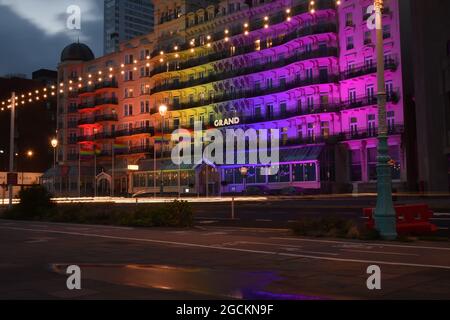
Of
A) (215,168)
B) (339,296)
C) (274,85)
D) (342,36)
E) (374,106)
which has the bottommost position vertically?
(339,296)

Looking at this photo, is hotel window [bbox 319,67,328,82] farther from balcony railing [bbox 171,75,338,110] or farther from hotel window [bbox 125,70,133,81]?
hotel window [bbox 125,70,133,81]

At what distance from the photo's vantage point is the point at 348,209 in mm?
28672

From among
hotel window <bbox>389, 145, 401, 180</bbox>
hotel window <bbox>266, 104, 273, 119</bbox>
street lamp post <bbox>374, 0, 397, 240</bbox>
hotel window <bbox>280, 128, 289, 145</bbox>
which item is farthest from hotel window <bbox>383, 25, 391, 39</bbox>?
street lamp post <bbox>374, 0, 397, 240</bbox>

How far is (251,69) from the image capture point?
66.2m

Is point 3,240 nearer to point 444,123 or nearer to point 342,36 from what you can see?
point 444,123

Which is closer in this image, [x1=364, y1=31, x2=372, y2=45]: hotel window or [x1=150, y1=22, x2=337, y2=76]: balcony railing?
[x1=364, y1=31, x2=372, y2=45]: hotel window

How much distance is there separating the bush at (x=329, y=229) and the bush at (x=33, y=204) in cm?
1624

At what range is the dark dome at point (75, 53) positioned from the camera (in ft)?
307

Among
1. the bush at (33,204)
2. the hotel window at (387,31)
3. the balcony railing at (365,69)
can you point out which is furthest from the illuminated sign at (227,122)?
the bush at (33,204)

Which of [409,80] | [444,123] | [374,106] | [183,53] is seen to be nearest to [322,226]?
[444,123]

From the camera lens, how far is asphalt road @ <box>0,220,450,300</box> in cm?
772

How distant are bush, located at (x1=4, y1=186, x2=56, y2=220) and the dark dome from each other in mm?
68191

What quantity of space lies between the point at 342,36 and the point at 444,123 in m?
17.2

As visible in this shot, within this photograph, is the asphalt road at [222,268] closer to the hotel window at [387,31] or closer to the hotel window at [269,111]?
the hotel window at [387,31]
